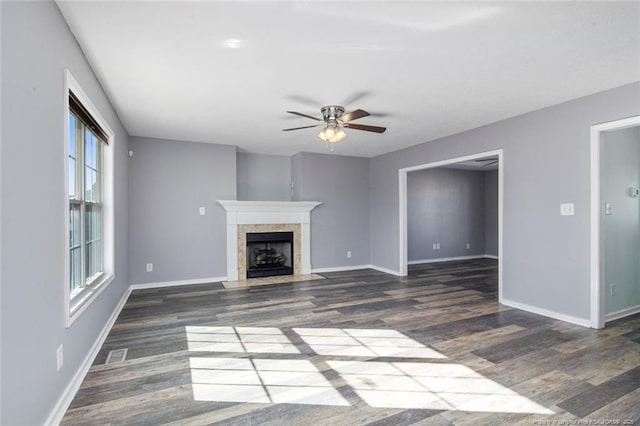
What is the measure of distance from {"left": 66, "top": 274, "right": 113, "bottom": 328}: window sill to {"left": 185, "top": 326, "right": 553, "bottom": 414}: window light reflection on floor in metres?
0.88

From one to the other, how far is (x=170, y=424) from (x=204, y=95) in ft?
9.17

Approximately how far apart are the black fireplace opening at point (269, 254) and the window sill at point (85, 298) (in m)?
2.74

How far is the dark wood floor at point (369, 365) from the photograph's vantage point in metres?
1.89

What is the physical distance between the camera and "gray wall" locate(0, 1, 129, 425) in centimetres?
133

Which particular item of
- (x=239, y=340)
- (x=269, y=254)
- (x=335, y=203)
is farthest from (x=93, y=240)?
(x=335, y=203)

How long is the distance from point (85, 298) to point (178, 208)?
2911 mm

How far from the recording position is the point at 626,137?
12.0 feet

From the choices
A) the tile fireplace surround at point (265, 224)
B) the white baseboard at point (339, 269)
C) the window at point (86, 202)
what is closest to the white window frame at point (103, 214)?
the window at point (86, 202)

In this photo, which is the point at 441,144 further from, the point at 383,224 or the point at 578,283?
the point at 578,283

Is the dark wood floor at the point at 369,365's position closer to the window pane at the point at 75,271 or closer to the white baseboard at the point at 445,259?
the window pane at the point at 75,271

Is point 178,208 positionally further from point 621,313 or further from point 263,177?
point 621,313

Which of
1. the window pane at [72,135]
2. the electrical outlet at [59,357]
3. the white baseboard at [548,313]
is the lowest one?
the white baseboard at [548,313]

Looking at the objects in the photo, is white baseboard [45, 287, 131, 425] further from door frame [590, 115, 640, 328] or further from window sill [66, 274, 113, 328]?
door frame [590, 115, 640, 328]

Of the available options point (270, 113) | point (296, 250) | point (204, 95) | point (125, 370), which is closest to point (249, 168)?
point (296, 250)
